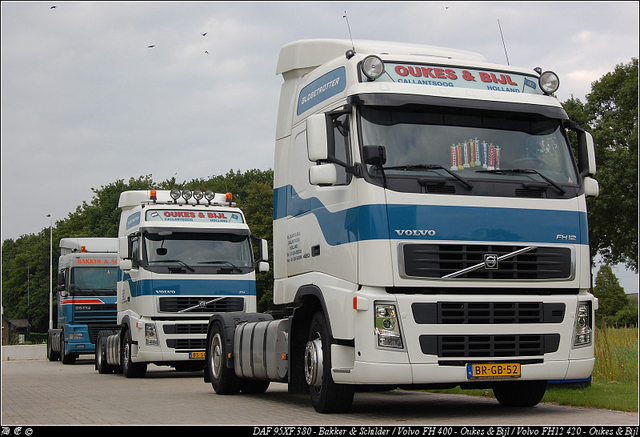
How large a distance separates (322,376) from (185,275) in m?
9.15

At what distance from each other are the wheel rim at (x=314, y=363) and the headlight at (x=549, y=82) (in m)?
3.89

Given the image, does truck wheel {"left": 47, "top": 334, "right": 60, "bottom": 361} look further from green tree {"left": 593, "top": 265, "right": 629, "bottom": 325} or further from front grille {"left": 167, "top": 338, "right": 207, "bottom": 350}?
green tree {"left": 593, "top": 265, "right": 629, "bottom": 325}

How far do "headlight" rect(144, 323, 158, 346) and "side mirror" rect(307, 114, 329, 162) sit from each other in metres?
10.4

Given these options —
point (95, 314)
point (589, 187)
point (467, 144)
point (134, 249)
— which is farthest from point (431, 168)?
point (95, 314)

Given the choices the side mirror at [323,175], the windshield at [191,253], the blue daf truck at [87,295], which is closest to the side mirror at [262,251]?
the windshield at [191,253]

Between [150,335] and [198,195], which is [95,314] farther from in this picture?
[198,195]

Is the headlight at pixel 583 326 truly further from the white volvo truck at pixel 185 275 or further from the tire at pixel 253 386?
the white volvo truck at pixel 185 275

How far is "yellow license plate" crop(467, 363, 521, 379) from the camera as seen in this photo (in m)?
8.89

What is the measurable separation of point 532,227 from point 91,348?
2164 centimetres

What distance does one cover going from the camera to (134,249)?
63.4 ft

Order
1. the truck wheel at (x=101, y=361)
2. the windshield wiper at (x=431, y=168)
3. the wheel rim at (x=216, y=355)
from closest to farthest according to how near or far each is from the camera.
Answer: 1. the windshield wiper at (x=431, y=168)
2. the wheel rim at (x=216, y=355)
3. the truck wheel at (x=101, y=361)

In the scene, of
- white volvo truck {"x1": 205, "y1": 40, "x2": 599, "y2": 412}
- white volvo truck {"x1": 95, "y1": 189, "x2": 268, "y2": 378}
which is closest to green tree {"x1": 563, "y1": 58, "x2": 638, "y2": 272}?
white volvo truck {"x1": 95, "y1": 189, "x2": 268, "y2": 378}

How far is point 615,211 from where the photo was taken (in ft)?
134

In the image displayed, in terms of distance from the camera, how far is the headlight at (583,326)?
372 inches
